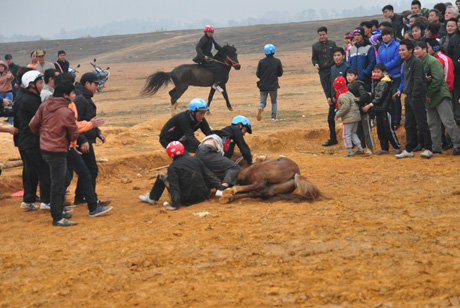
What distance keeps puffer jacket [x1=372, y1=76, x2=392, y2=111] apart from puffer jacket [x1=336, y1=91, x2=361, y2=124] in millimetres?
394

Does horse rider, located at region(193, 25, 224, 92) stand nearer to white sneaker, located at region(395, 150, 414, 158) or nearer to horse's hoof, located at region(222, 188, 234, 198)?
white sneaker, located at region(395, 150, 414, 158)

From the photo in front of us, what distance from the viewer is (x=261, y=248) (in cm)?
588

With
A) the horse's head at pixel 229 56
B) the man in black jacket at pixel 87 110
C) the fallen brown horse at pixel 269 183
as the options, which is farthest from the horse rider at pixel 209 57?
the fallen brown horse at pixel 269 183

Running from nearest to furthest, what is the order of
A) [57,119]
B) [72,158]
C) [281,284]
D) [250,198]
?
[281,284] < [57,119] < [72,158] < [250,198]

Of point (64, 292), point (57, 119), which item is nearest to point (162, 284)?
point (64, 292)

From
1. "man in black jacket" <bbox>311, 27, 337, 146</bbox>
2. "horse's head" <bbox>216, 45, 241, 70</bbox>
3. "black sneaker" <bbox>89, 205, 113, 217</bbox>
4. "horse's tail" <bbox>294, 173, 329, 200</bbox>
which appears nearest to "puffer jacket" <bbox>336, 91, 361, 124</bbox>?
"man in black jacket" <bbox>311, 27, 337, 146</bbox>

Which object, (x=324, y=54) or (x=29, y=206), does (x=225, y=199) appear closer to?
(x=29, y=206)

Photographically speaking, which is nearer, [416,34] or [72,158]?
[72,158]

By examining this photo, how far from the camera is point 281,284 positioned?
5.00 metres

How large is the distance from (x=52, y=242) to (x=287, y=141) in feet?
23.1

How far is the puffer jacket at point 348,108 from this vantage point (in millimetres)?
10595

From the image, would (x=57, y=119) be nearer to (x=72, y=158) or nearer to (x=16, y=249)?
(x=72, y=158)

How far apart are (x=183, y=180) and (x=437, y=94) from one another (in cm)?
486

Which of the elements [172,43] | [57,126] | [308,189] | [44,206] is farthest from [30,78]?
[172,43]
